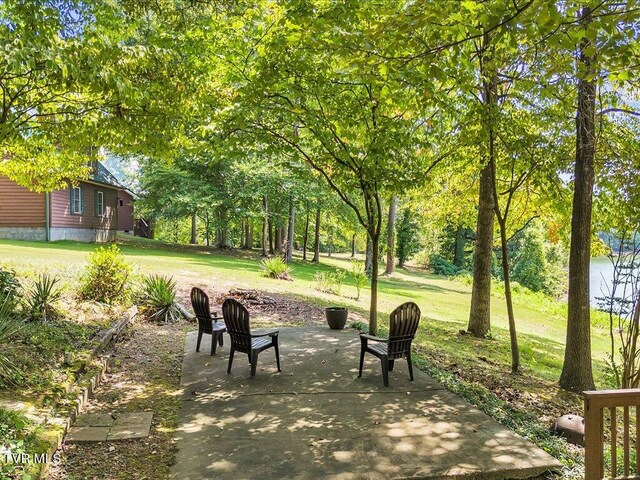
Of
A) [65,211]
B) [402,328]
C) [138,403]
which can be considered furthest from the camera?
[65,211]

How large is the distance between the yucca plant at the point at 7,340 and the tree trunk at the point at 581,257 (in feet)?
23.2

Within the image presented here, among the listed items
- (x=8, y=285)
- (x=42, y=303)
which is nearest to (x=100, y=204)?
(x=8, y=285)

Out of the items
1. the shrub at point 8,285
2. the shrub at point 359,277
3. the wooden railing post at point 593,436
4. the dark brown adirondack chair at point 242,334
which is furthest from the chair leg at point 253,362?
the shrub at point 359,277

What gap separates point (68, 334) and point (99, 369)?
44.9 inches

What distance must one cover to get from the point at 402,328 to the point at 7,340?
14.7ft

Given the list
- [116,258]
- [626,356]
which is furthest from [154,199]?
[626,356]

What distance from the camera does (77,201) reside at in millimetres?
22312

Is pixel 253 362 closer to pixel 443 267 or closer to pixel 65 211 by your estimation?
pixel 65 211

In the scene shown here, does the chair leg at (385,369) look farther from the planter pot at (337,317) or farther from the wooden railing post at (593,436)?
the planter pot at (337,317)

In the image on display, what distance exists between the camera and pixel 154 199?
2264 centimetres

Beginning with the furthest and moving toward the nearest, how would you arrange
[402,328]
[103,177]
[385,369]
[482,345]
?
[103,177]
[482,345]
[402,328]
[385,369]

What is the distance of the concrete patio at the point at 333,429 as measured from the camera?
3279mm

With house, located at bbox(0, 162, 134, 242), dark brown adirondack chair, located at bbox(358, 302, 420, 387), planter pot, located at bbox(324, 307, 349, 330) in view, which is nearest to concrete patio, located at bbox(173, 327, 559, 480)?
dark brown adirondack chair, located at bbox(358, 302, 420, 387)

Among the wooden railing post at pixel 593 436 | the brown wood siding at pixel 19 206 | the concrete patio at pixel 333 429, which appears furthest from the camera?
the brown wood siding at pixel 19 206
